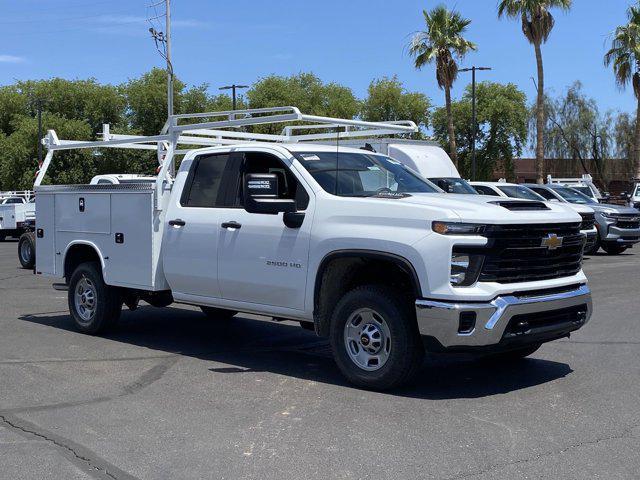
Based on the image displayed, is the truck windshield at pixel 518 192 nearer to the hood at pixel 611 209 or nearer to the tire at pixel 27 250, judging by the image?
the hood at pixel 611 209

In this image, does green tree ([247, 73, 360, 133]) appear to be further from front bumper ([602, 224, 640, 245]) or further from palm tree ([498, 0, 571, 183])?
front bumper ([602, 224, 640, 245])

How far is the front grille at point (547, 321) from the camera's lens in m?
6.37

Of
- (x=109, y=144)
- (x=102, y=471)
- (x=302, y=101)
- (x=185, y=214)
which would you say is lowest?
(x=102, y=471)

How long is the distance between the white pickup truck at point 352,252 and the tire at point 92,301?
317 millimetres

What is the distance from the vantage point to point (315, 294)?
279 inches

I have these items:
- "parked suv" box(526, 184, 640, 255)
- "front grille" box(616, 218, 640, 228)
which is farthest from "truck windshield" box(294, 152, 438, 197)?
"front grille" box(616, 218, 640, 228)

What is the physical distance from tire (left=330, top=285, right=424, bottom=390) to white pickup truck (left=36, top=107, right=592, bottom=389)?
0.04 feet

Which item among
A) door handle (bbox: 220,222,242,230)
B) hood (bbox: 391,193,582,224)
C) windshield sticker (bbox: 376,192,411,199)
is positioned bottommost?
door handle (bbox: 220,222,242,230)

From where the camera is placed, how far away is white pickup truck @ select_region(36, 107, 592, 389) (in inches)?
246

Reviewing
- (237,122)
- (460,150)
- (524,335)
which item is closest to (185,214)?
(237,122)

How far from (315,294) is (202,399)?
4.36 ft

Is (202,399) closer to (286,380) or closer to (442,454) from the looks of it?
(286,380)

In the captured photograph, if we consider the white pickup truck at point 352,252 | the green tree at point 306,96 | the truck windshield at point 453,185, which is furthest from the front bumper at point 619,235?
the green tree at point 306,96

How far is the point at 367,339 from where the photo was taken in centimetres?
675
